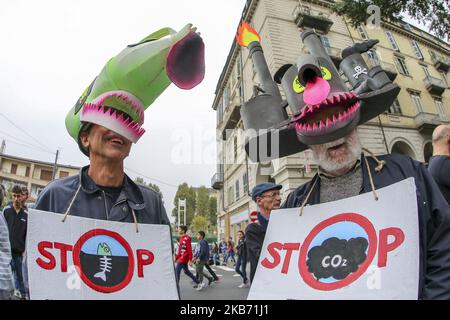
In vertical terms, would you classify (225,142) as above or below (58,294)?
above

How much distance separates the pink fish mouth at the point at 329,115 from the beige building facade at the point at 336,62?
9965mm

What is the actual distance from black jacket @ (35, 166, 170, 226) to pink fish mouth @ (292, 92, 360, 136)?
91cm

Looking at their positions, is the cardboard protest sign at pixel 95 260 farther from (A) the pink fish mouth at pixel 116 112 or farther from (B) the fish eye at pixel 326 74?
(B) the fish eye at pixel 326 74

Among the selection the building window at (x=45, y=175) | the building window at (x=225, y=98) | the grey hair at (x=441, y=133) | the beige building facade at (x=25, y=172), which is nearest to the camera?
the grey hair at (x=441, y=133)

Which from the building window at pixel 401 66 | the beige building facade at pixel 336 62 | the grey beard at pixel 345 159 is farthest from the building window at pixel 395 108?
the grey beard at pixel 345 159

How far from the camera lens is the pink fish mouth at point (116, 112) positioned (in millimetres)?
1372

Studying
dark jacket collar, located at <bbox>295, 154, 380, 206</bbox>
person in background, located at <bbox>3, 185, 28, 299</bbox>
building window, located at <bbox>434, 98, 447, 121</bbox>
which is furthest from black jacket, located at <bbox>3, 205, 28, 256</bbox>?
building window, located at <bbox>434, 98, 447, 121</bbox>

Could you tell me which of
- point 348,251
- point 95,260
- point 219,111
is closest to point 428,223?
point 348,251

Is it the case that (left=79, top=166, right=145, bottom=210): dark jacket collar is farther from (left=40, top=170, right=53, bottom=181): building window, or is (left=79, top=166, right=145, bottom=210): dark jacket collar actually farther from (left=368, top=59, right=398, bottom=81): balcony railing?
(left=40, top=170, right=53, bottom=181): building window

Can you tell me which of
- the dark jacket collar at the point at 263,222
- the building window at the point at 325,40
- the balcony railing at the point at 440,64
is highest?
the balcony railing at the point at 440,64

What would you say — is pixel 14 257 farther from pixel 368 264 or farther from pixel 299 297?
pixel 368 264
